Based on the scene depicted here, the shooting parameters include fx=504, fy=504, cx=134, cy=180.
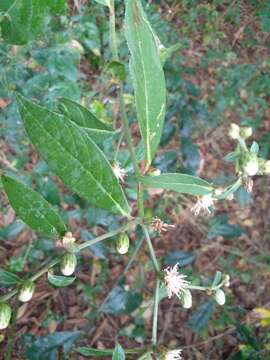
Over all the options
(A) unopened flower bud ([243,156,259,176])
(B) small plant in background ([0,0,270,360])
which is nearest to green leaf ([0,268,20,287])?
(B) small plant in background ([0,0,270,360])

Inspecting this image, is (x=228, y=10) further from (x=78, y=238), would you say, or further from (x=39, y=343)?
(x=39, y=343)

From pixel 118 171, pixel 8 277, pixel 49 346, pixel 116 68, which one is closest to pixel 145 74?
pixel 116 68

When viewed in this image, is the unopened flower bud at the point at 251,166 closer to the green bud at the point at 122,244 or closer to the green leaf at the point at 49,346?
the green bud at the point at 122,244

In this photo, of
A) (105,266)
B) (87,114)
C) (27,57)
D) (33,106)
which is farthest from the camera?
(105,266)

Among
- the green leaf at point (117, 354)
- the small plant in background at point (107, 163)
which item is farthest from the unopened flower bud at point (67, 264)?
the green leaf at point (117, 354)

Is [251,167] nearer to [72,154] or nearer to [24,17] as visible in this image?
[72,154]

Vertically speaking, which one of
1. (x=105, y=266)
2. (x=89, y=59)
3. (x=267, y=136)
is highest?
(x=89, y=59)

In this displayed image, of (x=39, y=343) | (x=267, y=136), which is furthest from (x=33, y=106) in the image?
(x=267, y=136)
